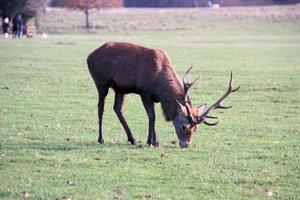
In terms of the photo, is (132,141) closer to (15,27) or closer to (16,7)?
(15,27)

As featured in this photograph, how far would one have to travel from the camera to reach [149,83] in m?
14.9

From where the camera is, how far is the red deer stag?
14398 millimetres

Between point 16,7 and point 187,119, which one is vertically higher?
point 187,119

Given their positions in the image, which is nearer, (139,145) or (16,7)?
(139,145)

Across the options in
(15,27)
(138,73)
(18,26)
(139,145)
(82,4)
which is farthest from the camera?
(82,4)

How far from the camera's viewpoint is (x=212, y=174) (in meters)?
11.6

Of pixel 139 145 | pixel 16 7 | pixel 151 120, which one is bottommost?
pixel 16 7

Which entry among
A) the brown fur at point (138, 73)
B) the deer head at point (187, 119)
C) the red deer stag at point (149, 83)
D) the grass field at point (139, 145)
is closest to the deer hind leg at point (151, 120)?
the red deer stag at point (149, 83)

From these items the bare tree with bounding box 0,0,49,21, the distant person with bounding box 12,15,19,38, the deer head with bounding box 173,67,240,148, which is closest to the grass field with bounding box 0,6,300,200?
the deer head with bounding box 173,67,240,148

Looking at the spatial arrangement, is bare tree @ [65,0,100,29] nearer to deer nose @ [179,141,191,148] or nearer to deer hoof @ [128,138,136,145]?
deer hoof @ [128,138,136,145]

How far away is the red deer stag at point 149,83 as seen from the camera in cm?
1440

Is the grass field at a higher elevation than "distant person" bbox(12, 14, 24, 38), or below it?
higher

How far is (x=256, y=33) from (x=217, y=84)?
53315 millimetres

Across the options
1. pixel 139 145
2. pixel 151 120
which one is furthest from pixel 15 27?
pixel 139 145
